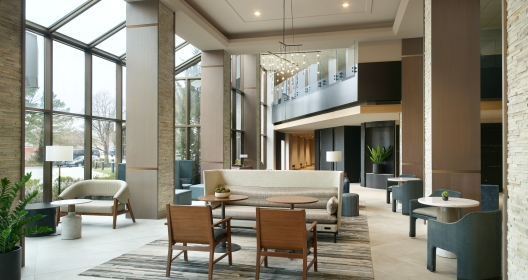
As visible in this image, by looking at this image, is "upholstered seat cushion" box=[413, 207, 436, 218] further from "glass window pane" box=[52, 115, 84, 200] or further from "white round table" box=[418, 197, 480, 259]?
"glass window pane" box=[52, 115, 84, 200]

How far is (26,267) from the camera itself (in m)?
4.14

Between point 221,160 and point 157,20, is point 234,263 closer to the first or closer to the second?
point 157,20


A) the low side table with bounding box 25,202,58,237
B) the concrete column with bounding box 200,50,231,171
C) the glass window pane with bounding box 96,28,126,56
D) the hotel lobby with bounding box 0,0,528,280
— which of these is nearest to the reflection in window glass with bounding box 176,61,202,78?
the hotel lobby with bounding box 0,0,528,280

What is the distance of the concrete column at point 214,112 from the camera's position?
1036 centimetres

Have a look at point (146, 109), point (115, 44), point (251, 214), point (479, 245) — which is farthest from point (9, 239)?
point (115, 44)

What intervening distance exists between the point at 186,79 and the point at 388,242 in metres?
8.27

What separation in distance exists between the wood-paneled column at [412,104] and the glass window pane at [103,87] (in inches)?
300

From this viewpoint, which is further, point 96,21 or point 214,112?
point 214,112

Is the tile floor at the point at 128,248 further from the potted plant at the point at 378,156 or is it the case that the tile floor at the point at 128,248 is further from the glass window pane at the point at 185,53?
the glass window pane at the point at 185,53

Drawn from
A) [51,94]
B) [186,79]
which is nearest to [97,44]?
[51,94]

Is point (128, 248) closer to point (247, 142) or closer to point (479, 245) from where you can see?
point (479, 245)

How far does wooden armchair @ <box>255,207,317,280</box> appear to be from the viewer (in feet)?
11.6

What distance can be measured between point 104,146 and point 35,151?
83.3 inches

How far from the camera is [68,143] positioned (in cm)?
772
